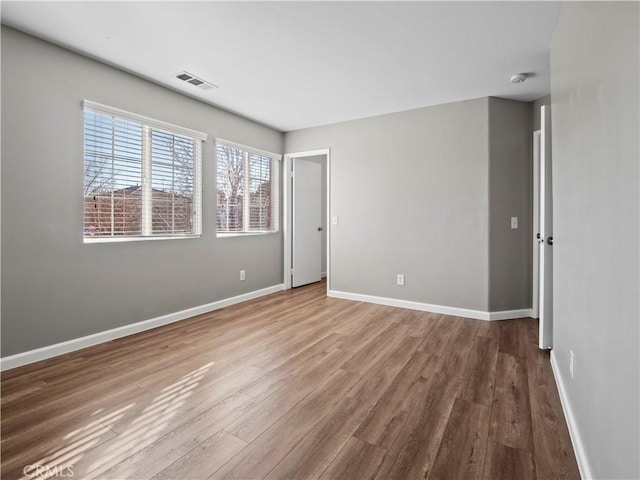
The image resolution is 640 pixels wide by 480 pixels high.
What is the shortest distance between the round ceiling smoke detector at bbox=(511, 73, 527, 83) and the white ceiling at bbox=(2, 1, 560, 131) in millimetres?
76

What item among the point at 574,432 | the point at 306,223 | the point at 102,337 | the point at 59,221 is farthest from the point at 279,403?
the point at 306,223

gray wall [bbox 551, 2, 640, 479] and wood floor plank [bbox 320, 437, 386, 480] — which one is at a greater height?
gray wall [bbox 551, 2, 640, 479]

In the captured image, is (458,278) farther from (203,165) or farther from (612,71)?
(203,165)

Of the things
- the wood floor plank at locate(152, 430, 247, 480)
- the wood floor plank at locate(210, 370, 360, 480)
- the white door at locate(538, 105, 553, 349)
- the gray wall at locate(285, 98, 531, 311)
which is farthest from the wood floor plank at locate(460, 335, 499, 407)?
the wood floor plank at locate(152, 430, 247, 480)

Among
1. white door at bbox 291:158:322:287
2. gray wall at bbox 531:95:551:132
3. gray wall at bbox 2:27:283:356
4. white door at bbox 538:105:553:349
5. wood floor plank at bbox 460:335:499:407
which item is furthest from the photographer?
white door at bbox 291:158:322:287

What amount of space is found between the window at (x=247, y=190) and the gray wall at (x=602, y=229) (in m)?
3.49

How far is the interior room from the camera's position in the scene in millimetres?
1391

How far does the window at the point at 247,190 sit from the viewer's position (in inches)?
160

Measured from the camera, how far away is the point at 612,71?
3.33 feet

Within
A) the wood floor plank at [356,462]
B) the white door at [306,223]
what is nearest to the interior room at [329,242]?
the wood floor plank at [356,462]

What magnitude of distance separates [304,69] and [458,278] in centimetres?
283

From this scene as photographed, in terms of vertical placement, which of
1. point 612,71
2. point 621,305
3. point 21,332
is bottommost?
point 21,332

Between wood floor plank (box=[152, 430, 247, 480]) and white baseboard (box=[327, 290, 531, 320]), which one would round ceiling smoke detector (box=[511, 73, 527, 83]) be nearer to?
white baseboard (box=[327, 290, 531, 320])

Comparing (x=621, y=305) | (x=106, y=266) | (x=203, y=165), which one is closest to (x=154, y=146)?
(x=203, y=165)
